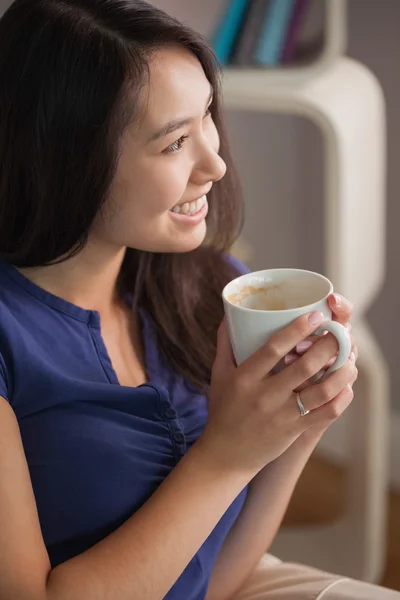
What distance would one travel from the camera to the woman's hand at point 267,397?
940 millimetres

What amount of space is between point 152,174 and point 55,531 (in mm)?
432

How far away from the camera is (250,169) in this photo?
247 cm

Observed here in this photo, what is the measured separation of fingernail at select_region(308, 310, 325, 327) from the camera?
932 millimetres

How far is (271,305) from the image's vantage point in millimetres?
1068

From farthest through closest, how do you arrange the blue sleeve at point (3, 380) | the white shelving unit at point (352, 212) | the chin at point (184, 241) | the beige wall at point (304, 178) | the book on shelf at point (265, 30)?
the beige wall at point (304, 178)
the book on shelf at point (265, 30)
the white shelving unit at point (352, 212)
the chin at point (184, 241)
the blue sleeve at point (3, 380)

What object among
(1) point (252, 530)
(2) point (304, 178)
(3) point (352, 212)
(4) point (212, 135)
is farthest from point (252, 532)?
(2) point (304, 178)

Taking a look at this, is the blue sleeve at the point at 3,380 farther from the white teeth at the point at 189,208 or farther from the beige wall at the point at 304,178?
the beige wall at the point at 304,178

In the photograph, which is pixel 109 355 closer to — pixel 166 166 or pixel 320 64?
pixel 166 166

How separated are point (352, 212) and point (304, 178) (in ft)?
2.25

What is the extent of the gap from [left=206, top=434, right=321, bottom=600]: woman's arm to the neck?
0.33m

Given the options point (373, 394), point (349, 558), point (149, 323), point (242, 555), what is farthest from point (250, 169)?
point (242, 555)

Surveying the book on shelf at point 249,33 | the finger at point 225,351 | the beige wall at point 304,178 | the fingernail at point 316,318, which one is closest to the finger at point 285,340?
the fingernail at point 316,318

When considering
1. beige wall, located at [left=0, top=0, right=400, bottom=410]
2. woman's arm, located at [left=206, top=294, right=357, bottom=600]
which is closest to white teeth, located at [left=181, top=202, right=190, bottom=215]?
woman's arm, located at [left=206, top=294, right=357, bottom=600]

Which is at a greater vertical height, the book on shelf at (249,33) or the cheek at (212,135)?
the cheek at (212,135)
